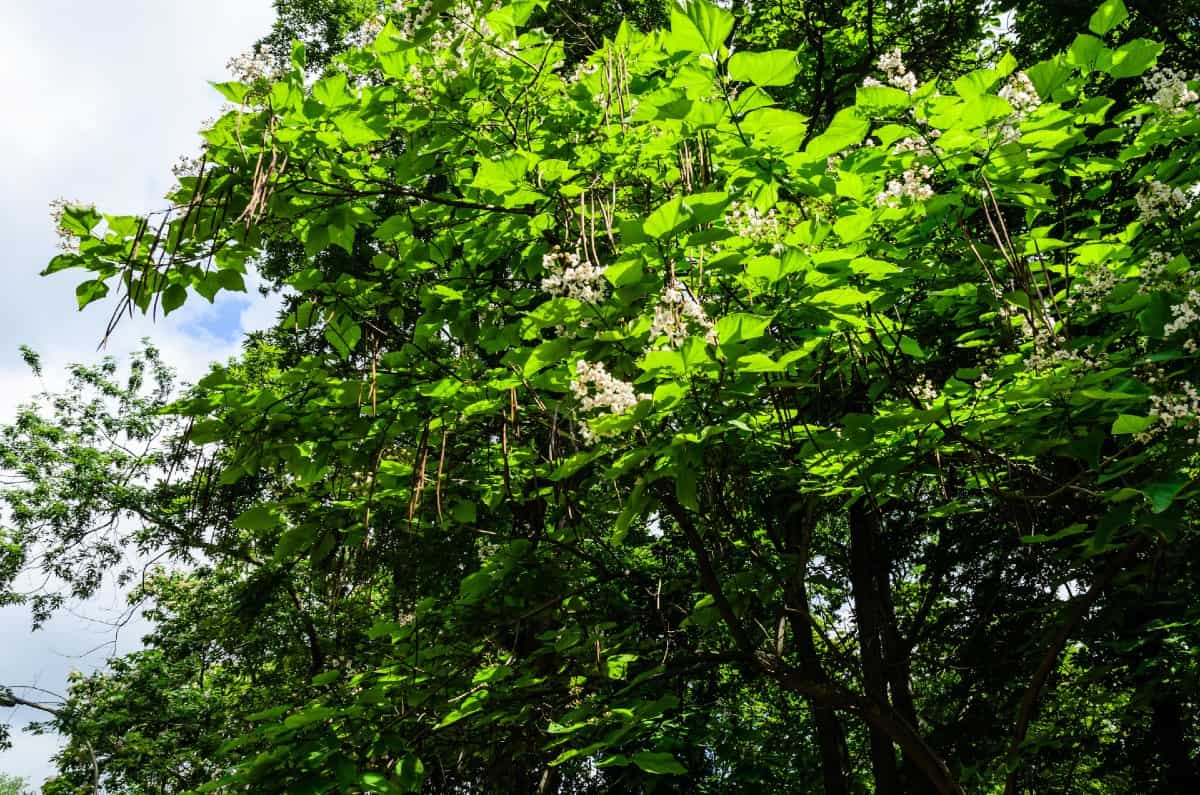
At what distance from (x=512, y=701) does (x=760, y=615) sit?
9.05 ft

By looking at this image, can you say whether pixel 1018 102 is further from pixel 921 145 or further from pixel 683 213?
pixel 683 213

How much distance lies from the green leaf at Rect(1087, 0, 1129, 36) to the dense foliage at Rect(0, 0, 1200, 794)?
0.05 m

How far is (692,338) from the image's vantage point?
65.3 inches

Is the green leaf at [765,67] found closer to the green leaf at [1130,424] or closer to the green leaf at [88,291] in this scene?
the green leaf at [1130,424]

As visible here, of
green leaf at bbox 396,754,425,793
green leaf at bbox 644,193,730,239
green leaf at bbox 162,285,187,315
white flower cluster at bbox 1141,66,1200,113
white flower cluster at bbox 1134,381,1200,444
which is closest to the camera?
green leaf at bbox 644,193,730,239

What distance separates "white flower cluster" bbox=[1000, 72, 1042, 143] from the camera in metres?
1.85

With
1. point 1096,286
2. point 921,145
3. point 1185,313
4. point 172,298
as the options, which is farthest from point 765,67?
point 172,298

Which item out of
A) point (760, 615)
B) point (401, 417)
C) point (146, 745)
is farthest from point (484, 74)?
point (146, 745)

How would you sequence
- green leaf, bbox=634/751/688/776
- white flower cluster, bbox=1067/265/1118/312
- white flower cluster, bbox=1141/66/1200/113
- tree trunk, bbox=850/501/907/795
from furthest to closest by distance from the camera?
tree trunk, bbox=850/501/907/795 → green leaf, bbox=634/751/688/776 → white flower cluster, bbox=1067/265/1118/312 → white flower cluster, bbox=1141/66/1200/113

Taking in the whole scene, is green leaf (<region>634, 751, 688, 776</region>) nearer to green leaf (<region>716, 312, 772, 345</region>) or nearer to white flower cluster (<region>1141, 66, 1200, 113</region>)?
green leaf (<region>716, 312, 772, 345</region>)

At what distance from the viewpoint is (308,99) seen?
7.14 feet

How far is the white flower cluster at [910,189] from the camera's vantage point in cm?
206

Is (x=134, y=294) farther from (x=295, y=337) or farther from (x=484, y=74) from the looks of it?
(x=295, y=337)

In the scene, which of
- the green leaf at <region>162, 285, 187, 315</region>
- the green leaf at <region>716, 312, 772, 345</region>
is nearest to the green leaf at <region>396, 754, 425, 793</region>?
the green leaf at <region>162, 285, 187, 315</region>
